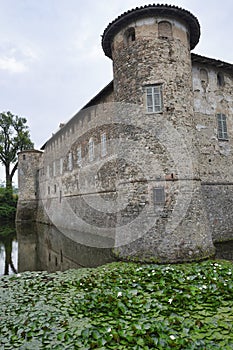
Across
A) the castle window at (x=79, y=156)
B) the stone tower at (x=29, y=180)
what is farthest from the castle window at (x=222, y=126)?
the stone tower at (x=29, y=180)

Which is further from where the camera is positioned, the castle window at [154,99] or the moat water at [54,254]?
the moat water at [54,254]

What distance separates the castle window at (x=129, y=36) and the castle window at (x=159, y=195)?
5.09m

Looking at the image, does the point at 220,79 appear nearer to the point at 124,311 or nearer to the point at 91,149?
the point at 91,149

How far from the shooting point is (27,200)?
1088 inches

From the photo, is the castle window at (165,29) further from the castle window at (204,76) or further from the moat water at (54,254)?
the moat water at (54,254)

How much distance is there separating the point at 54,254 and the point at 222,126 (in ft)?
29.9

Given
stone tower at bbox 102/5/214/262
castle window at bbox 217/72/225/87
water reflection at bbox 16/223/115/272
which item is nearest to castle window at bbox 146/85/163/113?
stone tower at bbox 102/5/214/262

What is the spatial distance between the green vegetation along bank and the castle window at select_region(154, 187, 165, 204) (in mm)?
2266

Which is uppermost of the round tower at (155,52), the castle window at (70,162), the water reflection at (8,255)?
the round tower at (155,52)

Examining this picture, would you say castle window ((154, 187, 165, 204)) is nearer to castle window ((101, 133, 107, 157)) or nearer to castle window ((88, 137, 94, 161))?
castle window ((101, 133, 107, 157))

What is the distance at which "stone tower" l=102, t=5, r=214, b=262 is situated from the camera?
319 inches

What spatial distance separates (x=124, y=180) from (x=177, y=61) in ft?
14.0

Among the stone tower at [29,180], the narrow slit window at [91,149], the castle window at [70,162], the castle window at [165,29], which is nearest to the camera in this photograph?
the castle window at [165,29]

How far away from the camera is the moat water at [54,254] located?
909cm
